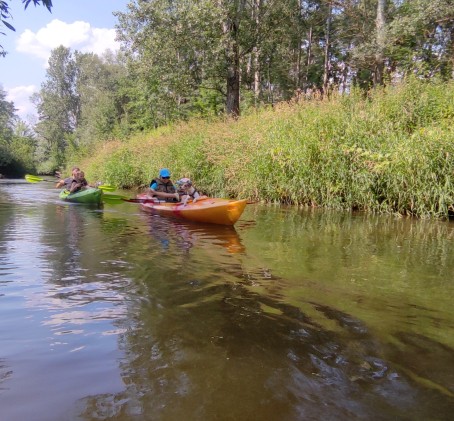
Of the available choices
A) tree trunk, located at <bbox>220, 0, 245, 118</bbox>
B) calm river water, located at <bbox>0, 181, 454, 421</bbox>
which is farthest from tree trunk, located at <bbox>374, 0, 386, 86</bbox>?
calm river water, located at <bbox>0, 181, 454, 421</bbox>

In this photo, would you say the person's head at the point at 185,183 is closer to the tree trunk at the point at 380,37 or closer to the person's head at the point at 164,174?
the person's head at the point at 164,174

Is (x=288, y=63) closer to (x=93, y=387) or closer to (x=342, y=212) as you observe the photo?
(x=342, y=212)

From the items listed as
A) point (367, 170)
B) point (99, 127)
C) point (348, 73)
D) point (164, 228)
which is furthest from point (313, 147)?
point (99, 127)

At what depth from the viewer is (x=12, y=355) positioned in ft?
7.47

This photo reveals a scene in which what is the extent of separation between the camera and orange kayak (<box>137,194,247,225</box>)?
682cm

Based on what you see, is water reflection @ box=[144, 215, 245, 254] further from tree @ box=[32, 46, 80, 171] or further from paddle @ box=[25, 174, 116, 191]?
tree @ box=[32, 46, 80, 171]

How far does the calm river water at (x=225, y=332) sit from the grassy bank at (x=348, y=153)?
2.87m

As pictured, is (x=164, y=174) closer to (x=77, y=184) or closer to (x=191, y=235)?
(x=191, y=235)

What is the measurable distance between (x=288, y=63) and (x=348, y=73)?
494 cm

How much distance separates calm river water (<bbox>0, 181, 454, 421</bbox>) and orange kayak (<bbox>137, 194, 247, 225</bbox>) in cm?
149

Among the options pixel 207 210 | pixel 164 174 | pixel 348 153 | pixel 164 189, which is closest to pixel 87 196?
pixel 164 189

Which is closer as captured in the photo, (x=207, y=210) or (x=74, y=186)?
(x=207, y=210)

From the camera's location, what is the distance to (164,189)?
9211mm

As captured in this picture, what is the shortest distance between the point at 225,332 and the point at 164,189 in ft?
22.4
